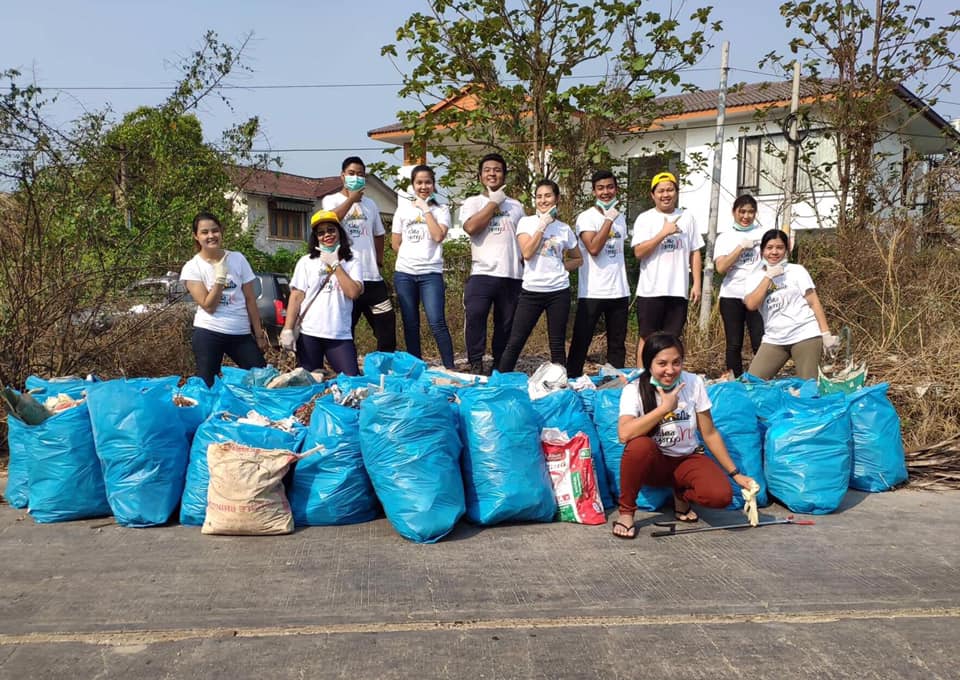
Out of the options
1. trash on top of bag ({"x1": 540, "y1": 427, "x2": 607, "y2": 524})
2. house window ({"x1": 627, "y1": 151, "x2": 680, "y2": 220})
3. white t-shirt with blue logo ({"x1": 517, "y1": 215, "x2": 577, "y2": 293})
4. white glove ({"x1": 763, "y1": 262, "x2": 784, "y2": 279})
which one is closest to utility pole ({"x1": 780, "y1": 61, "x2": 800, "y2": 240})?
house window ({"x1": 627, "y1": 151, "x2": 680, "y2": 220})

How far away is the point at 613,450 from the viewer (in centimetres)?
387

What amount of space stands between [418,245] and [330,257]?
76 cm

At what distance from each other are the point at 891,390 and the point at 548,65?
4.83m

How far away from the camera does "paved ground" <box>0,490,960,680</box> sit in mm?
2320

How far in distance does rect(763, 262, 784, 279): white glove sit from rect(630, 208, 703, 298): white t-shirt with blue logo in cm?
58

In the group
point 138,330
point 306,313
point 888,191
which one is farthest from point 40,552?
point 888,191

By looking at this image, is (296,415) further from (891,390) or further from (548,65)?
(548,65)

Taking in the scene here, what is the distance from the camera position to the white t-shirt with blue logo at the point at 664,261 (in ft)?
17.4

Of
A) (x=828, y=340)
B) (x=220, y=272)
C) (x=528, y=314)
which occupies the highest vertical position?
(x=220, y=272)

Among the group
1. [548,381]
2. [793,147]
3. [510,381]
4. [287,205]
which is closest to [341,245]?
[510,381]

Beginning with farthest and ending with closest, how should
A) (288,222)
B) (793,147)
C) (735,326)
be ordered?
(288,222)
(793,147)
(735,326)

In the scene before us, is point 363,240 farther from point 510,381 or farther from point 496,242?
point 510,381

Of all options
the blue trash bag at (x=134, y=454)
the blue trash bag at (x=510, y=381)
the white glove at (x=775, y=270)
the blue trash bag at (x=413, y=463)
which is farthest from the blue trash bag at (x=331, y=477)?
the white glove at (x=775, y=270)

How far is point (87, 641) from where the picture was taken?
2.46 meters
